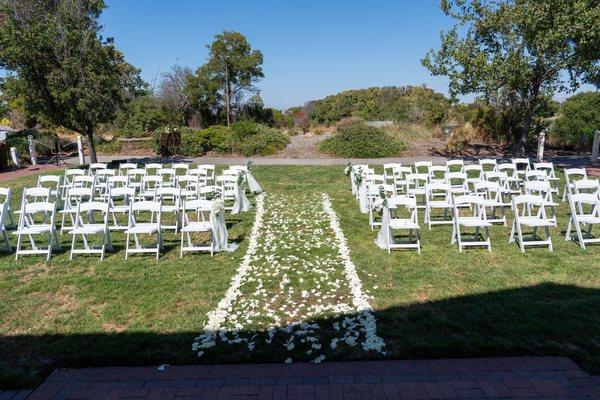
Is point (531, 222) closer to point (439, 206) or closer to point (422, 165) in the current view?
point (439, 206)

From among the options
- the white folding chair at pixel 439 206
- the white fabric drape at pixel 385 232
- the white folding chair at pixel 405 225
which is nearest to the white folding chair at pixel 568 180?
the white folding chair at pixel 439 206

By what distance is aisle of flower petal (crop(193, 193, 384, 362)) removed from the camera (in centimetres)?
479

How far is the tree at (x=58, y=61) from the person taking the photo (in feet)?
50.8

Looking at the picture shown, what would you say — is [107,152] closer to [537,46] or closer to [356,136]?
[356,136]

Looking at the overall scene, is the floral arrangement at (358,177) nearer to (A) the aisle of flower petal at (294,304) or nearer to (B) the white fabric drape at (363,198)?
(B) the white fabric drape at (363,198)

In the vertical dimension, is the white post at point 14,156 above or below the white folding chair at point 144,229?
above

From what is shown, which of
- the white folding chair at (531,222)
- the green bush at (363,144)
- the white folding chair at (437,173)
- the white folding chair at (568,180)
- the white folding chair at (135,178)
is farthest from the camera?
the green bush at (363,144)

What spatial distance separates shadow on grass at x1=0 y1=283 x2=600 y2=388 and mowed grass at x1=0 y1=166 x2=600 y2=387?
0.01 m

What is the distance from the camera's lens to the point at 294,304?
584cm

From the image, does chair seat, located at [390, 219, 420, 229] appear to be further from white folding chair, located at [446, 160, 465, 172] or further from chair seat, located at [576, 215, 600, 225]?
white folding chair, located at [446, 160, 465, 172]

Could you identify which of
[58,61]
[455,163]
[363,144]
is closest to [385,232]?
[455,163]

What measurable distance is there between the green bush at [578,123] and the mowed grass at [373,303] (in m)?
17.0

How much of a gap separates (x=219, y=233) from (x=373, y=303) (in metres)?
3.39

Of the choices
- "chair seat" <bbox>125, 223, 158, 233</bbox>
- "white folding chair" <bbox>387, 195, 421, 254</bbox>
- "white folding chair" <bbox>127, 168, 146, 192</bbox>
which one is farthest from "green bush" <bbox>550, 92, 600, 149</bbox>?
"chair seat" <bbox>125, 223, 158, 233</bbox>
